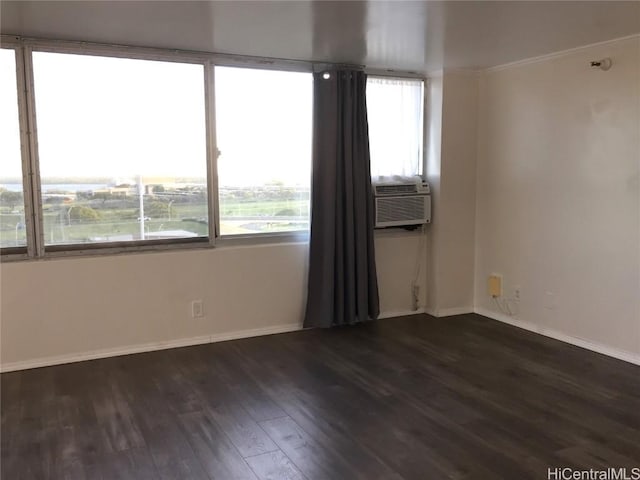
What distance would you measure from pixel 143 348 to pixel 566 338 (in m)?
3.22

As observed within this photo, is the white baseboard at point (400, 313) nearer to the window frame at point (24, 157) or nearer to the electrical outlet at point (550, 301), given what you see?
the electrical outlet at point (550, 301)

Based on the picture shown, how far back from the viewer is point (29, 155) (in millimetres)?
3766

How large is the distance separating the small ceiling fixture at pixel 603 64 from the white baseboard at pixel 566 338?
1.97 metres

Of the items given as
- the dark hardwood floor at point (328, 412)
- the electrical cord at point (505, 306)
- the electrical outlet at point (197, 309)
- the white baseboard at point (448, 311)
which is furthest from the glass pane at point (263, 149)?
the electrical cord at point (505, 306)

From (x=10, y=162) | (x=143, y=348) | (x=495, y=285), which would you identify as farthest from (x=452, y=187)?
(x=10, y=162)

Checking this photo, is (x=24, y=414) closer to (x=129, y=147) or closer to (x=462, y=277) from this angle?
(x=129, y=147)

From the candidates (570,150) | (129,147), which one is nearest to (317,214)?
(129,147)

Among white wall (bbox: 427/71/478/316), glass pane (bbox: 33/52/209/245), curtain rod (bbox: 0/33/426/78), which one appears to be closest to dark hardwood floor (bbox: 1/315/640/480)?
white wall (bbox: 427/71/478/316)

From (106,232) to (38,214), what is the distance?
0.46 m

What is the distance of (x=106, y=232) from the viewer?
13.4ft

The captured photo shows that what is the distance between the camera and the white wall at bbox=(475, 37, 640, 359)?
3881 mm

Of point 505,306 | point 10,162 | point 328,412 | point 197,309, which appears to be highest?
point 10,162

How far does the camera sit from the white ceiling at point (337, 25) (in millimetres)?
3045

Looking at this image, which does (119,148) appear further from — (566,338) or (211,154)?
(566,338)
